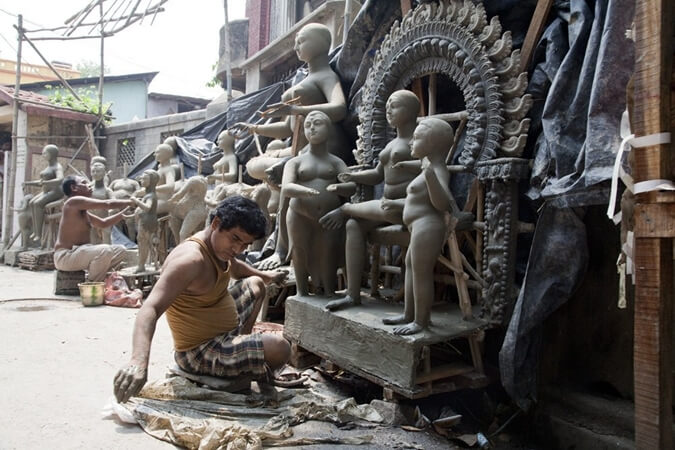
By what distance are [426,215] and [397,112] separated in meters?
0.93

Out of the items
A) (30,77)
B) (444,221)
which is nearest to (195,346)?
(444,221)

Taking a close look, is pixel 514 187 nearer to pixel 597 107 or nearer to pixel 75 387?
pixel 597 107

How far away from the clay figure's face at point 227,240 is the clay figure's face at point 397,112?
1.44 meters

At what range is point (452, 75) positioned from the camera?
390cm

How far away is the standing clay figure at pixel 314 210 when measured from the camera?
4.13 m

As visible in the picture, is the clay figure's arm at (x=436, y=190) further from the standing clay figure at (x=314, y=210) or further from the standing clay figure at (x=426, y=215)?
the standing clay figure at (x=314, y=210)

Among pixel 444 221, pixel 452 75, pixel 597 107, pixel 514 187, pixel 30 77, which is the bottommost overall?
pixel 444 221

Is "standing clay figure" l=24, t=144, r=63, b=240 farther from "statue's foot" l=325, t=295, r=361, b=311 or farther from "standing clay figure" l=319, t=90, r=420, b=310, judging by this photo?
"statue's foot" l=325, t=295, r=361, b=311

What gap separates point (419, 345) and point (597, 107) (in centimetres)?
160

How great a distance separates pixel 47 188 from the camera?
10586 mm

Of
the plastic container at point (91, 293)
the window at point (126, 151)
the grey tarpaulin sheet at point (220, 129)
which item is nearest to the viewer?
the plastic container at point (91, 293)

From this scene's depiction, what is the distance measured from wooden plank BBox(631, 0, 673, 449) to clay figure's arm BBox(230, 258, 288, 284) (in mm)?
2644

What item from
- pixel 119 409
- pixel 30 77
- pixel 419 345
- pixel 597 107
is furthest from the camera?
pixel 30 77

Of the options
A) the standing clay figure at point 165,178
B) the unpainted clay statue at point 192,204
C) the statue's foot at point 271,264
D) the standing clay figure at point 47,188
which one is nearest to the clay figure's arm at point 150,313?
the statue's foot at point 271,264
